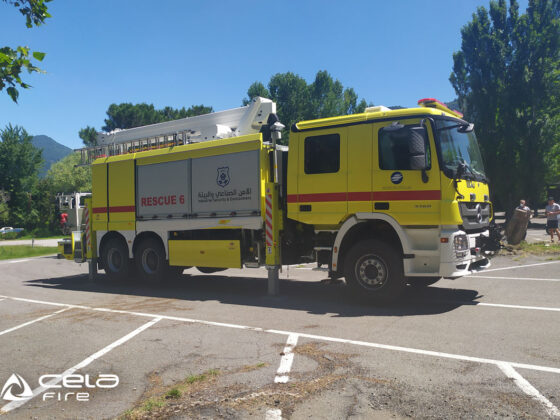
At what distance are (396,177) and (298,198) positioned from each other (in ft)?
5.86

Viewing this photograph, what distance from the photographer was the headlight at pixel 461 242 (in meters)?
7.15

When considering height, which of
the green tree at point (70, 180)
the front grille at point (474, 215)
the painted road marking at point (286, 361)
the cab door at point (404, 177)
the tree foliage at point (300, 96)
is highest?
the tree foliage at point (300, 96)

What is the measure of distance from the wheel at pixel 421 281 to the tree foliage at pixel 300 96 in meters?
38.0

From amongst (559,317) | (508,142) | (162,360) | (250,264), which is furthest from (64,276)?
(508,142)

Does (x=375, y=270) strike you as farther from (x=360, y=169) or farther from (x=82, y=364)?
(x=82, y=364)

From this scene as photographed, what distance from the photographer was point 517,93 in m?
26.9

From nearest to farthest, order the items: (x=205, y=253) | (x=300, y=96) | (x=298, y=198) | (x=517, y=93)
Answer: (x=298, y=198) → (x=205, y=253) → (x=517, y=93) → (x=300, y=96)

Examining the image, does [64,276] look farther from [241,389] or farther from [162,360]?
[241,389]

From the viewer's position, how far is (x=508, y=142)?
88.0 ft

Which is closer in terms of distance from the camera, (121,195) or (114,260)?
(121,195)

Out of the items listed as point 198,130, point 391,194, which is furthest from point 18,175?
point 391,194

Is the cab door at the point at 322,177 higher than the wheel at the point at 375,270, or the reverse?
the cab door at the point at 322,177

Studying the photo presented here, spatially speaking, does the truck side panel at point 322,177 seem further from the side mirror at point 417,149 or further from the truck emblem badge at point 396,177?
the side mirror at point 417,149

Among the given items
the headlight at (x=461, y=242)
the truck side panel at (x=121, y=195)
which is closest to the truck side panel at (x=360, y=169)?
the headlight at (x=461, y=242)
